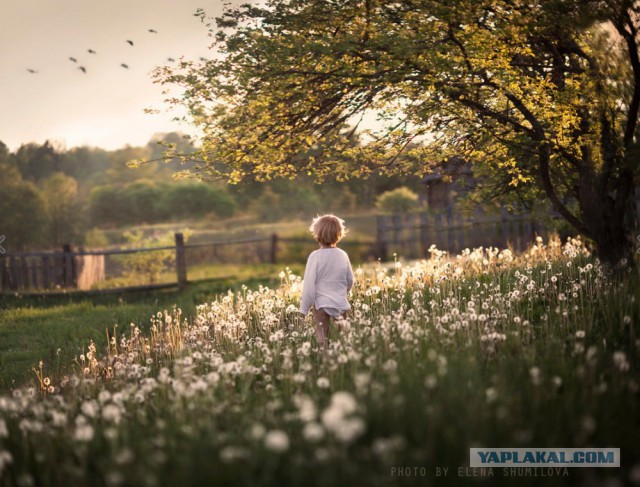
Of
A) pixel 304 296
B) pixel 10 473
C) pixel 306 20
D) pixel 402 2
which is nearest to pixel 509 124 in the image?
pixel 402 2

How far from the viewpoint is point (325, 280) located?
7.00m

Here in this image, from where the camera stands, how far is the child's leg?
22.7 ft

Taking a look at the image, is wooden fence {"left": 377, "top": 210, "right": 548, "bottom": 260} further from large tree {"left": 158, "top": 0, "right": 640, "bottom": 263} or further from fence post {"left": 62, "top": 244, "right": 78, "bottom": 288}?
fence post {"left": 62, "top": 244, "right": 78, "bottom": 288}

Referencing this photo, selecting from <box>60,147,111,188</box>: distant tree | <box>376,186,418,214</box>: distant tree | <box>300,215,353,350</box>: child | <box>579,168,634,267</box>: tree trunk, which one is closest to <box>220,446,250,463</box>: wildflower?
<box>300,215,353,350</box>: child

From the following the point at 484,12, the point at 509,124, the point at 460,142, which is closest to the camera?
the point at 484,12

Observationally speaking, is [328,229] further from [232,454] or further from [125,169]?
[125,169]

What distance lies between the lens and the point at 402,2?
7.21 metres

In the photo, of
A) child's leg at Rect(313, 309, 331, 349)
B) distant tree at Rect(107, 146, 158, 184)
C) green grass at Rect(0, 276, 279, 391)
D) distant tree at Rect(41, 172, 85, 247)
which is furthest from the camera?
distant tree at Rect(107, 146, 158, 184)

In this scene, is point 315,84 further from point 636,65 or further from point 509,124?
point 636,65

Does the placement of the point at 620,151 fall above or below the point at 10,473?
above

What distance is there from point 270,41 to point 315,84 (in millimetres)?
875

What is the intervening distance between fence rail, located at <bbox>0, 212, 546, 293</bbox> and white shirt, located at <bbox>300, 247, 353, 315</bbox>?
9.28 metres

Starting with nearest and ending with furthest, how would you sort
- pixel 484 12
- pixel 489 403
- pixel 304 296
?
1. pixel 489 403
2. pixel 304 296
3. pixel 484 12

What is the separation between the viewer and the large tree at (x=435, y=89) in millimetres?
7004
